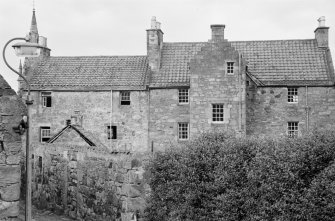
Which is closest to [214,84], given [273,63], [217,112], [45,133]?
[217,112]

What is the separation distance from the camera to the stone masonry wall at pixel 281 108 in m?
36.6

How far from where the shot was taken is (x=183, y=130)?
123 ft

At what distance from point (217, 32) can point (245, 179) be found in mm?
25948

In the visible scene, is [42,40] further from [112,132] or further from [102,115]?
[112,132]

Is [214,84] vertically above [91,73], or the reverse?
[91,73]

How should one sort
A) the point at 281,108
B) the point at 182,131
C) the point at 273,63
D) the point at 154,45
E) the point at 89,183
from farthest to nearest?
the point at 154,45 < the point at 273,63 < the point at 182,131 < the point at 281,108 < the point at 89,183

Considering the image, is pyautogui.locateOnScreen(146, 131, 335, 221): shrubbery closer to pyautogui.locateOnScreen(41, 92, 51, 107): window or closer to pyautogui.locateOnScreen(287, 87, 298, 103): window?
pyautogui.locateOnScreen(287, 87, 298, 103): window

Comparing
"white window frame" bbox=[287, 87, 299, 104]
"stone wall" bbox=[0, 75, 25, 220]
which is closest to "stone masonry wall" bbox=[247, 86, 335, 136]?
"white window frame" bbox=[287, 87, 299, 104]

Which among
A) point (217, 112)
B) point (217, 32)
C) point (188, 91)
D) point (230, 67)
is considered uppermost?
point (217, 32)

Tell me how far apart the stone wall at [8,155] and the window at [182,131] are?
2789 cm

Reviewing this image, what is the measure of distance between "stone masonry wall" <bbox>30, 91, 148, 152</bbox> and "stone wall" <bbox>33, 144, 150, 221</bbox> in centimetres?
1863

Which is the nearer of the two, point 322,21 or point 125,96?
point 322,21

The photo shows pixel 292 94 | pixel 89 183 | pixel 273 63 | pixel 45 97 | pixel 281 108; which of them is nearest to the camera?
pixel 89 183

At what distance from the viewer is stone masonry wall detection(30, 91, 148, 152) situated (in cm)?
3812
